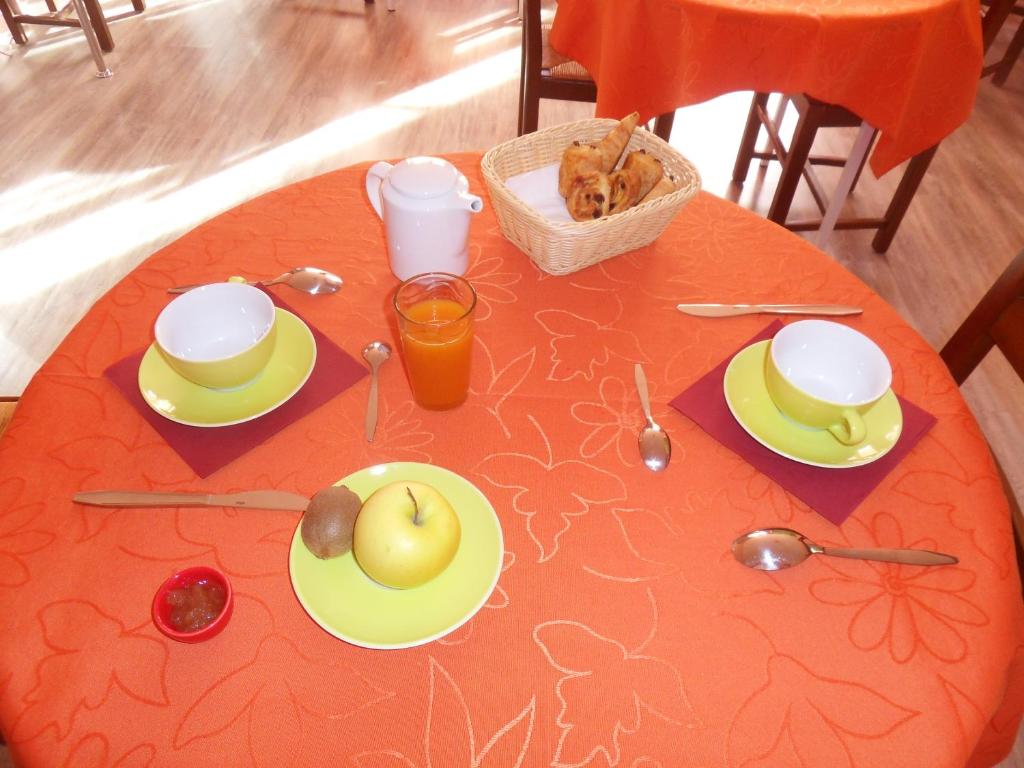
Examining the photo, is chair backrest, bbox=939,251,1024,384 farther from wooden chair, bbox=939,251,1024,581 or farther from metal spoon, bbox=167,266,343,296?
metal spoon, bbox=167,266,343,296

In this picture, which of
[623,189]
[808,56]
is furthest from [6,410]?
[808,56]

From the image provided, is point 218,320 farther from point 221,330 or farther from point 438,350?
point 438,350

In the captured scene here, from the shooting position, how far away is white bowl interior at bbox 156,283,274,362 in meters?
0.90

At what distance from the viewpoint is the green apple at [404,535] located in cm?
68

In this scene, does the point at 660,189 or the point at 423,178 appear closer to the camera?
the point at 423,178

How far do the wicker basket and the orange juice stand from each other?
192 mm

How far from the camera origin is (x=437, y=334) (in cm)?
84

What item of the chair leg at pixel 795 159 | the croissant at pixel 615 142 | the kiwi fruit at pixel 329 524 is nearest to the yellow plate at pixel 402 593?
the kiwi fruit at pixel 329 524

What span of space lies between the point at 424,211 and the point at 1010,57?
11.6ft

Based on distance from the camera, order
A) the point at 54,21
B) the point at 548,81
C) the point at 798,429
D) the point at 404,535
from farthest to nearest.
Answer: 1. the point at 54,21
2. the point at 548,81
3. the point at 798,429
4. the point at 404,535

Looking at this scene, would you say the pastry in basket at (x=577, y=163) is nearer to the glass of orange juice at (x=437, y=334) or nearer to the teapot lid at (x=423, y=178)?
the teapot lid at (x=423, y=178)

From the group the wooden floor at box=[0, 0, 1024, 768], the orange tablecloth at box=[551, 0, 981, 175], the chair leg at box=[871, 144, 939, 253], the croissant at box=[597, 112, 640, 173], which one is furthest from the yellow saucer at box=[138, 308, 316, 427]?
the chair leg at box=[871, 144, 939, 253]

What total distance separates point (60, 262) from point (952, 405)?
2.71 meters

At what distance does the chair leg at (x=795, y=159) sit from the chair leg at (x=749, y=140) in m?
0.38
